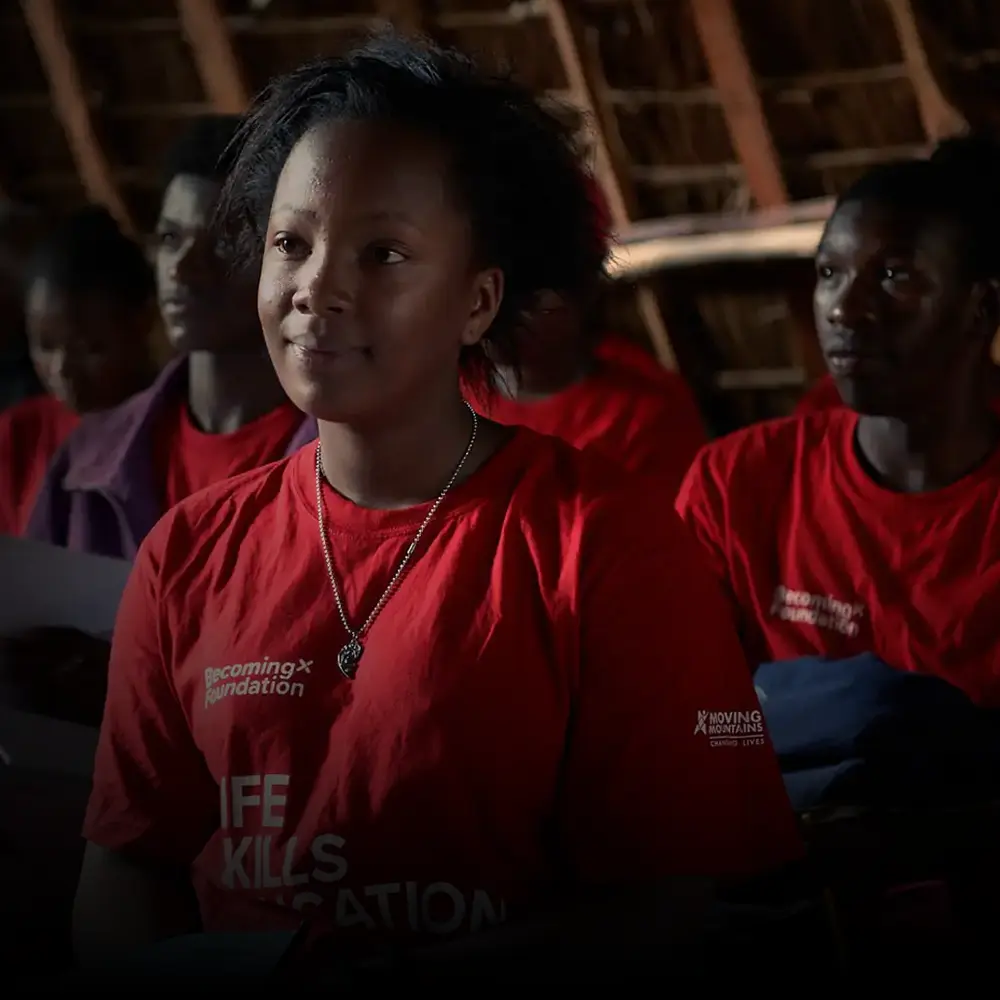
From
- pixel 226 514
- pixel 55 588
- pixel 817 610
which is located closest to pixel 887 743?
pixel 817 610

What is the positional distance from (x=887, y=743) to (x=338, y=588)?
1.73 ft

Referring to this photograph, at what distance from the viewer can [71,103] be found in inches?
131

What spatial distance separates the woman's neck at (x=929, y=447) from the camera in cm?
150

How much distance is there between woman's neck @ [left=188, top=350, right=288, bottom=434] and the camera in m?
1.62

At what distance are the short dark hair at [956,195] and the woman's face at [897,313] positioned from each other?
0.01 meters

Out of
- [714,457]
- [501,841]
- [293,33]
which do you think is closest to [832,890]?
[501,841]

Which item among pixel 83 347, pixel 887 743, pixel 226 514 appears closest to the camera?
pixel 226 514

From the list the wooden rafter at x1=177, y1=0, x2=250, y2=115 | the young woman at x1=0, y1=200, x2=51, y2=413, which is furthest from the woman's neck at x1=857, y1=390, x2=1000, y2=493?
the wooden rafter at x1=177, y1=0, x2=250, y2=115

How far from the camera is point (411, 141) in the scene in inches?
37.4

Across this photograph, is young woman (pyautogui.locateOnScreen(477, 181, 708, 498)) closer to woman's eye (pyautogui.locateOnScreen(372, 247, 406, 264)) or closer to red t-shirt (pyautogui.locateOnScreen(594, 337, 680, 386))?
red t-shirt (pyautogui.locateOnScreen(594, 337, 680, 386))

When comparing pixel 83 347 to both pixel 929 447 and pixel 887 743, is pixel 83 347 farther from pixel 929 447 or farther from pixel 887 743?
pixel 887 743

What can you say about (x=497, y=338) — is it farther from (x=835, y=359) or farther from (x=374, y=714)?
(x=835, y=359)

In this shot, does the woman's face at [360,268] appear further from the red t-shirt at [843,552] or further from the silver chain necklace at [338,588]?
the red t-shirt at [843,552]

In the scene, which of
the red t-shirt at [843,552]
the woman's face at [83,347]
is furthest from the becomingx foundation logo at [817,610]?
the woman's face at [83,347]
